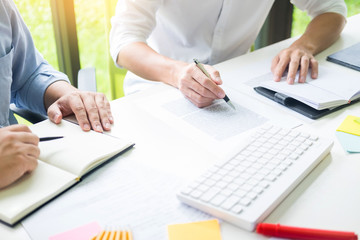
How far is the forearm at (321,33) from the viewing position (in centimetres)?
132

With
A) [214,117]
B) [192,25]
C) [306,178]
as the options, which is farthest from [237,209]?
[192,25]

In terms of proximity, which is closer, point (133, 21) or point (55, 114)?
point (55, 114)

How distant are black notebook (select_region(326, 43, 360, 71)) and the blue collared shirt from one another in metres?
0.87

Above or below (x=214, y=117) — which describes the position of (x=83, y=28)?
below

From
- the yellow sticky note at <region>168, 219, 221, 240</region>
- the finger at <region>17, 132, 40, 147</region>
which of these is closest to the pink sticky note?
the yellow sticky note at <region>168, 219, 221, 240</region>

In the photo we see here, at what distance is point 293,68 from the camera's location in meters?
1.11

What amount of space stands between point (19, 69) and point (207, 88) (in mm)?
584

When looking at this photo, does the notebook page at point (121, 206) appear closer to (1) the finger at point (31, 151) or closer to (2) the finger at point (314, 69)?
(1) the finger at point (31, 151)

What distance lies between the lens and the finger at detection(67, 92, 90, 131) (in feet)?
2.91

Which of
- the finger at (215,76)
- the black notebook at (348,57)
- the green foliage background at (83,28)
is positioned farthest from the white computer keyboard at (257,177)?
the green foliage background at (83,28)

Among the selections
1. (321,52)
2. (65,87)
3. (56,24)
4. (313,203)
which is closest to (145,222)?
(313,203)

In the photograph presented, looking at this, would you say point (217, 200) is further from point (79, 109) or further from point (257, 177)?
point (79, 109)

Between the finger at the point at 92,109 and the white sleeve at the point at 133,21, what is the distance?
0.38 m

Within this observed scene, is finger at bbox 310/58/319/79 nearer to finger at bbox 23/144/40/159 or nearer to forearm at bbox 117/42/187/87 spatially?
forearm at bbox 117/42/187/87
